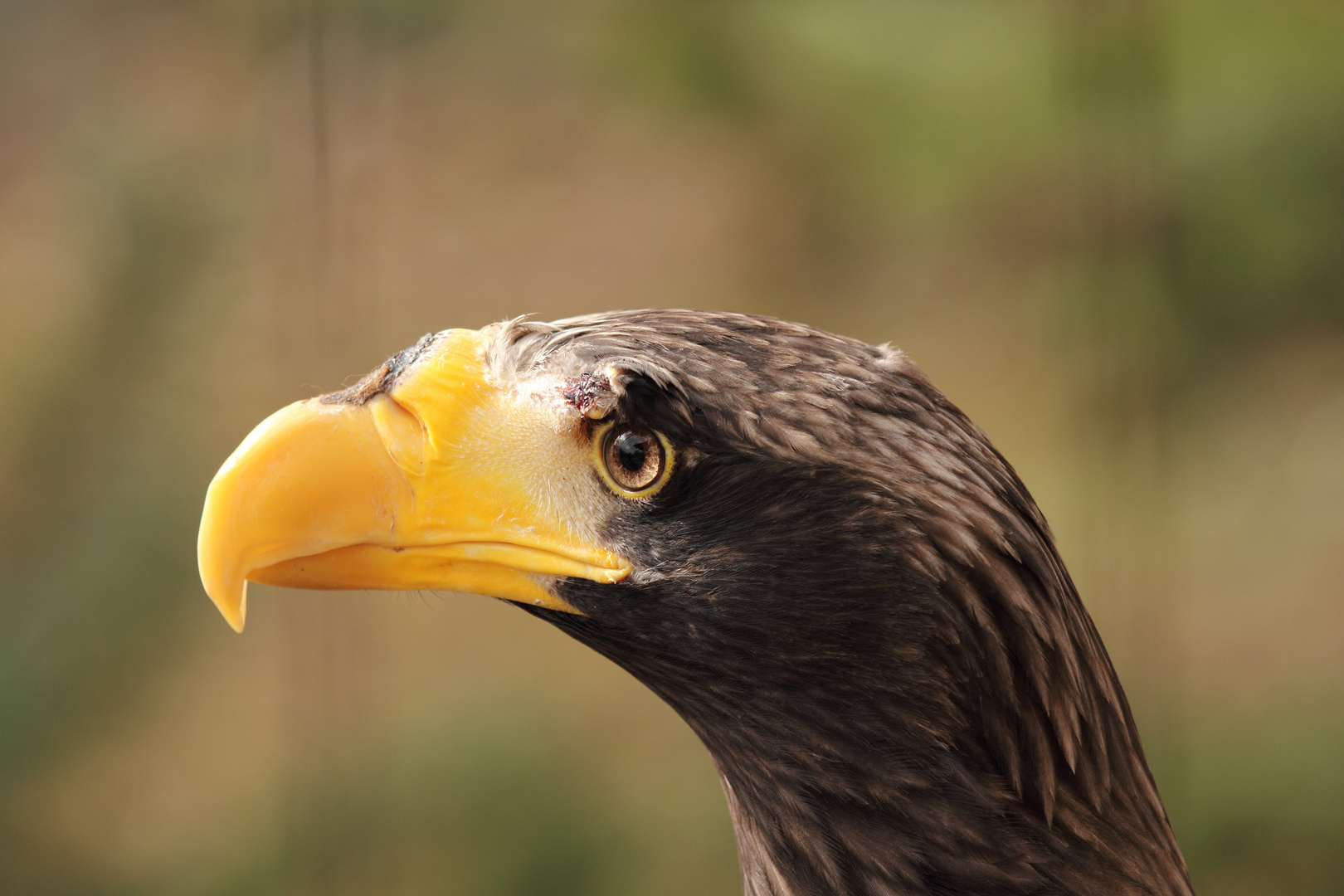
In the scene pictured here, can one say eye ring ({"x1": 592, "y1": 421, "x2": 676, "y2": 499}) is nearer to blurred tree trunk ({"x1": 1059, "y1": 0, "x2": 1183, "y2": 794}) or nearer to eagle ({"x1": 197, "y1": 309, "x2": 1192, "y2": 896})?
eagle ({"x1": 197, "y1": 309, "x2": 1192, "y2": 896})

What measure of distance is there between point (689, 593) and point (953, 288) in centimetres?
177

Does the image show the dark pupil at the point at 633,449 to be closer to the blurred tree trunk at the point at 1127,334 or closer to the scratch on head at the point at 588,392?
the scratch on head at the point at 588,392

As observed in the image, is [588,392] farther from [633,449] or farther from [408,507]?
[408,507]

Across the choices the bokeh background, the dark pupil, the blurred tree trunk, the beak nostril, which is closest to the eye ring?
the dark pupil

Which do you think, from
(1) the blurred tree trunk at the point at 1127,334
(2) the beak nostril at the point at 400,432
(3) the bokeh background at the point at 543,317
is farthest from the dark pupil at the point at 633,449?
(1) the blurred tree trunk at the point at 1127,334

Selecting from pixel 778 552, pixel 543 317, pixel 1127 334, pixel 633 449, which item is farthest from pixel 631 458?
pixel 1127 334

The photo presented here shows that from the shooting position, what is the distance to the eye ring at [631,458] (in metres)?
0.83

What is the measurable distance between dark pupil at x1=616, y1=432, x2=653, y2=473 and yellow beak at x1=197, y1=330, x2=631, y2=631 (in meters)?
0.04

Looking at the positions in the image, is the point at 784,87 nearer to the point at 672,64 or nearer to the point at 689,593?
the point at 672,64

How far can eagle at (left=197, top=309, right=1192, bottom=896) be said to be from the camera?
82 cm

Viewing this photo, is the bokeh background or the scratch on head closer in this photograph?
the scratch on head

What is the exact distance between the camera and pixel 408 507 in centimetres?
86

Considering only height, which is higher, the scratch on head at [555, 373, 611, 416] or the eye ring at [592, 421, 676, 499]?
the scratch on head at [555, 373, 611, 416]

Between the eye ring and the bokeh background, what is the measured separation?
1603 mm
